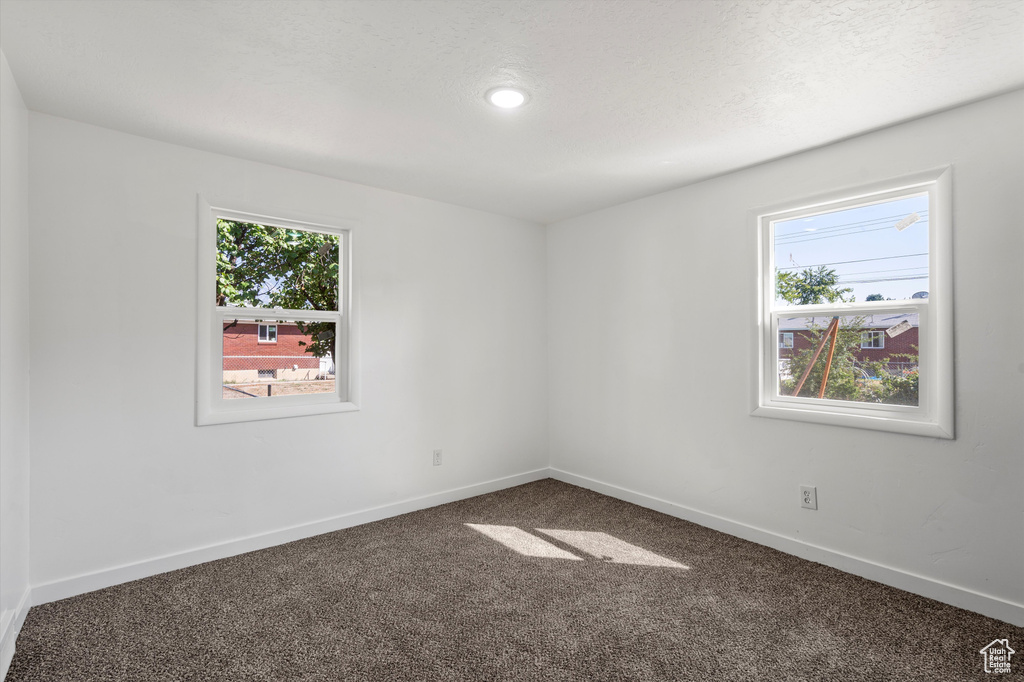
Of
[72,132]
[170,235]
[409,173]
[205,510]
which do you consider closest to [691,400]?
[409,173]

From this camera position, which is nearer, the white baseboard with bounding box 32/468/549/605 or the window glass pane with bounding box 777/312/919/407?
the white baseboard with bounding box 32/468/549/605

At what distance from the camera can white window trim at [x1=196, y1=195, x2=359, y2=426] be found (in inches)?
116

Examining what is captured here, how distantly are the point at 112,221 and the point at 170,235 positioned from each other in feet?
0.84

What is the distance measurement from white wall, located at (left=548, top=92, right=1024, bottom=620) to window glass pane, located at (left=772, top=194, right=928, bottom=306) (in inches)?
7.3

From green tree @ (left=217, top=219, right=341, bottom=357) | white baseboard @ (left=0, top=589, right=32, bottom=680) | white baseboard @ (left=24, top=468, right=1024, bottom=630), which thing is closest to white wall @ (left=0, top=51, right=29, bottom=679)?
white baseboard @ (left=0, top=589, right=32, bottom=680)

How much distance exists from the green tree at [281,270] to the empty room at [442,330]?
24 mm

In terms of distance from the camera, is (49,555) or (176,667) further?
(49,555)

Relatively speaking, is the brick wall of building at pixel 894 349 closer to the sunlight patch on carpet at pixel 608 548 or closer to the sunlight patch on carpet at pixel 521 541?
the sunlight patch on carpet at pixel 608 548

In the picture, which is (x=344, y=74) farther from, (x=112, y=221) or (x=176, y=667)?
(x=176, y=667)

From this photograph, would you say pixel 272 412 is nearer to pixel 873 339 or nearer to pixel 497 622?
pixel 497 622

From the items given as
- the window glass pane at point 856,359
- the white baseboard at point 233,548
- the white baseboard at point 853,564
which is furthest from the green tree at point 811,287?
the white baseboard at point 233,548

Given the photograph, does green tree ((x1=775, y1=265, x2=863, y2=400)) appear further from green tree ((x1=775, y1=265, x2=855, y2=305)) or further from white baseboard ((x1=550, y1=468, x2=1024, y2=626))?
white baseboard ((x1=550, y1=468, x2=1024, y2=626))

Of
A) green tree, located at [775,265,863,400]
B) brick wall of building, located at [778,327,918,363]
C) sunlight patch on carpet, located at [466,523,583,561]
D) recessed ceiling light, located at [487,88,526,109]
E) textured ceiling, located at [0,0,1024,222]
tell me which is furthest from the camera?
sunlight patch on carpet, located at [466,523,583,561]

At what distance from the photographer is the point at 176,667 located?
2014 mm
